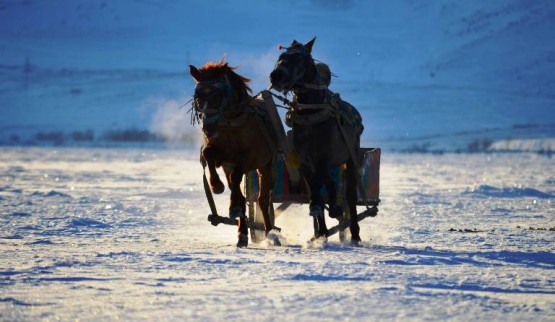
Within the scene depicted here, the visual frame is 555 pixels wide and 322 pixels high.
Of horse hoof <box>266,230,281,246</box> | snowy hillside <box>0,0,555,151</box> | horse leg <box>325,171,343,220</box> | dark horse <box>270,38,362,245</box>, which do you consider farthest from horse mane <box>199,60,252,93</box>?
snowy hillside <box>0,0,555,151</box>

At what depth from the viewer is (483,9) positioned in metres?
196

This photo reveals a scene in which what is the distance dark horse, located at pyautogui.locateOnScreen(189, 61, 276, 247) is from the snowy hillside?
6929cm

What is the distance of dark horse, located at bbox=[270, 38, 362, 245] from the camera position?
11289mm

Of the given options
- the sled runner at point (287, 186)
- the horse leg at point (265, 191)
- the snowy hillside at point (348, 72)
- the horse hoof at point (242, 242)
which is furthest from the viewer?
the snowy hillside at point (348, 72)

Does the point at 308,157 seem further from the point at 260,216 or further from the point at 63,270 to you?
the point at 63,270

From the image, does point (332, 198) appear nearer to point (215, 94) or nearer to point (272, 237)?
point (272, 237)

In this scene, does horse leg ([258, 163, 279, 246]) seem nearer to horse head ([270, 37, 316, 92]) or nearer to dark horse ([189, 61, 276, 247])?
dark horse ([189, 61, 276, 247])

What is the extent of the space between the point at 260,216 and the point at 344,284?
4.46 meters

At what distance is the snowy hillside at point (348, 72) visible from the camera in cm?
10888

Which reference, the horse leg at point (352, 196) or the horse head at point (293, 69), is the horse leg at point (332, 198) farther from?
the horse head at point (293, 69)

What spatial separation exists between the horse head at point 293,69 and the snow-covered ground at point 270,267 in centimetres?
156

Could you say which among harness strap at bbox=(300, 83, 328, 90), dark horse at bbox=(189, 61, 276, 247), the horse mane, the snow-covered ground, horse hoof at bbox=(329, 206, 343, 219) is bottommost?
the snow-covered ground

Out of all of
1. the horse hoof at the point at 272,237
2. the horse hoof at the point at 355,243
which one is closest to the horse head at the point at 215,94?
the horse hoof at the point at 272,237

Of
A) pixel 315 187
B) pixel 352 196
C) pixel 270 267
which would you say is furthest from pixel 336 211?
pixel 270 267
